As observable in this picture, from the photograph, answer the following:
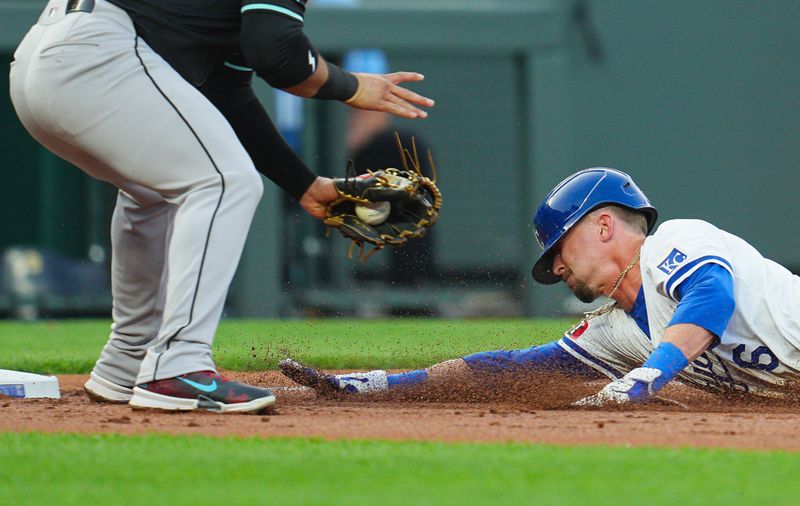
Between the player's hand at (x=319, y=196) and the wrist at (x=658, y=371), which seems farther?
the player's hand at (x=319, y=196)

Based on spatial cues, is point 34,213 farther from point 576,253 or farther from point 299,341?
point 576,253

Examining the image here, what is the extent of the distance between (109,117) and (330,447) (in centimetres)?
122

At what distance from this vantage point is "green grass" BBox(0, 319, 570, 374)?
582cm

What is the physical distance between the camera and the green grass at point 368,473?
2123mm

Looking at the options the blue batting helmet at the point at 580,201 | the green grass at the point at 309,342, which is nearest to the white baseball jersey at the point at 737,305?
the blue batting helmet at the point at 580,201

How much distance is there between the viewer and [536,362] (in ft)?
14.1

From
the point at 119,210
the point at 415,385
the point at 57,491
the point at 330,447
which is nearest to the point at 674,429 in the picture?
the point at 330,447

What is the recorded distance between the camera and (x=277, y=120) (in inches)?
459

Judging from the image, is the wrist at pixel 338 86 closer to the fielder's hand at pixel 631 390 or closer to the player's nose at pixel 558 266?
the player's nose at pixel 558 266

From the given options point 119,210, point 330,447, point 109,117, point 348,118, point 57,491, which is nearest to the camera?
point 57,491

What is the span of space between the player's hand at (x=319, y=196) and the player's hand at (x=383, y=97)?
48 cm

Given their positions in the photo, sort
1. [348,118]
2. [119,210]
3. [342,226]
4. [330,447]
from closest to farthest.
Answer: [330,447] < [119,210] < [342,226] < [348,118]

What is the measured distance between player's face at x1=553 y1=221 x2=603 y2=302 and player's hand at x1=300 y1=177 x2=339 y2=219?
808 millimetres

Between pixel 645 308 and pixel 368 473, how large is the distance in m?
1.87
